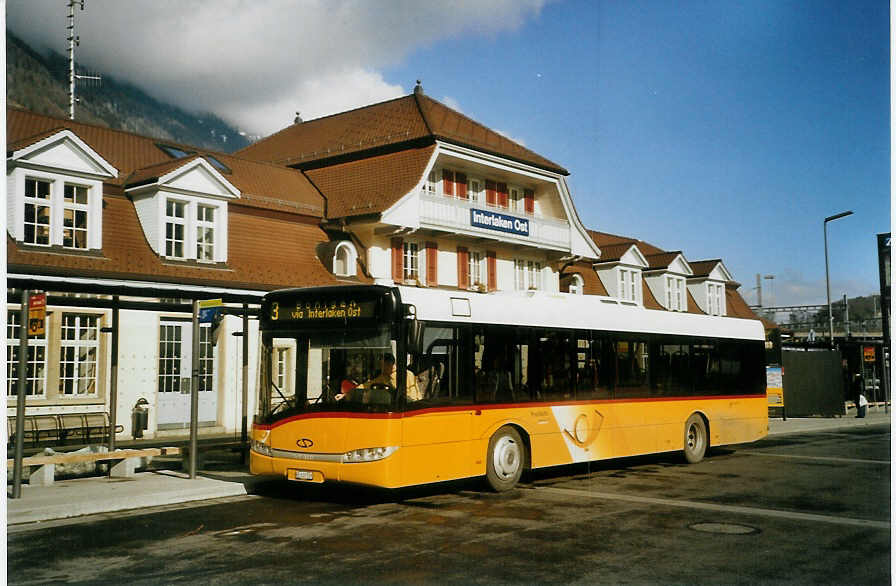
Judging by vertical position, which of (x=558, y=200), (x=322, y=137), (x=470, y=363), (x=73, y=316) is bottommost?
(x=470, y=363)

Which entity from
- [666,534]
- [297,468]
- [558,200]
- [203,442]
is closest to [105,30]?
[203,442]

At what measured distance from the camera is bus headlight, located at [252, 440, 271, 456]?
11797 millimetres

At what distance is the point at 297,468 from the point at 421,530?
267 centimetres

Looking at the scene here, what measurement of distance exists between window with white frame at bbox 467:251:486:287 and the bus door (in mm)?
19935

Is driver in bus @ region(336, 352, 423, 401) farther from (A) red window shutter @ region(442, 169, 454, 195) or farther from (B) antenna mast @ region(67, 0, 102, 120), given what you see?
(A) red window shutter @ region(442, 169, 454, 195)

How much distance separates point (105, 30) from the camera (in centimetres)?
1756

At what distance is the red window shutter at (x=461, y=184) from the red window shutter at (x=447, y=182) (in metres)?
0.24

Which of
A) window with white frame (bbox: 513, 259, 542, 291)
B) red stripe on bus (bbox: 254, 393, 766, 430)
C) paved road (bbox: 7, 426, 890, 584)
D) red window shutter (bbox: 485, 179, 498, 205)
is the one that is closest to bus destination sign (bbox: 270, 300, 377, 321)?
red stripe on bus (bbox: 254, 393, 766, 430)

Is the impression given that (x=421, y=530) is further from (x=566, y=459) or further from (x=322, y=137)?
(x=322, y=137)

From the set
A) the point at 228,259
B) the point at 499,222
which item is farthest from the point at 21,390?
the point at 499,222

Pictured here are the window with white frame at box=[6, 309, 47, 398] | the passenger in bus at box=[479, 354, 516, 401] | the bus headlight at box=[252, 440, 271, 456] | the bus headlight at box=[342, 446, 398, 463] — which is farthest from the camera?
the window with white frame at box=[6, 309, 47, 398]

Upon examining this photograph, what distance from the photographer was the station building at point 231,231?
2022 cm

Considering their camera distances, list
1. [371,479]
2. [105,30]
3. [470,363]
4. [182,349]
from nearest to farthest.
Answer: [371,479] < [470,363] < [105,30] < [182,349]

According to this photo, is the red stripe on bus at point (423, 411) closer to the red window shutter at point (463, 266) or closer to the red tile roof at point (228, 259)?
the red tile roof at point (228, 259)
